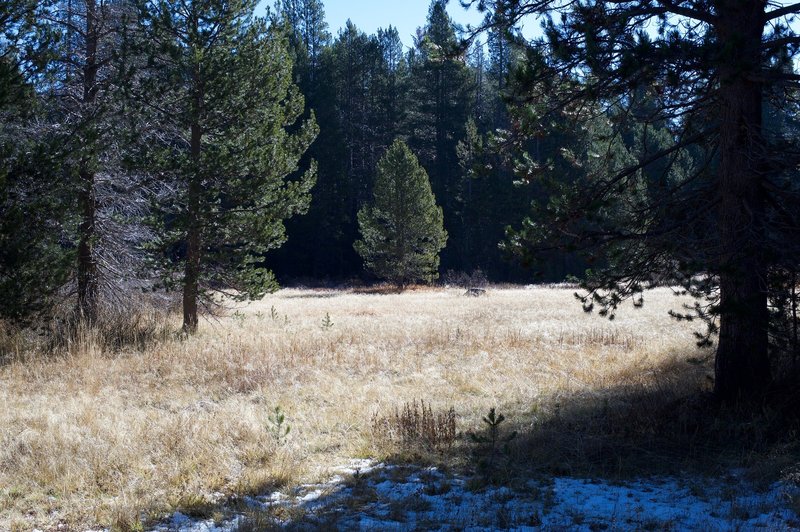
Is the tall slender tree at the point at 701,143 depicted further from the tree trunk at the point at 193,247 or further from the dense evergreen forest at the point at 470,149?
the tree trunk at the point at 193,247

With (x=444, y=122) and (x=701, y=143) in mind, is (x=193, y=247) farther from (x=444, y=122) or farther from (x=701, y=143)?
(x=444, y=122)

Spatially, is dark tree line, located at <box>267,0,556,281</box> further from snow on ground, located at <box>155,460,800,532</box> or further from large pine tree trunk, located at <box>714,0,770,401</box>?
snow on ground, located at <box>155,460,800,532</box>

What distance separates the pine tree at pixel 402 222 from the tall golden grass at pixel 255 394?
17.6m

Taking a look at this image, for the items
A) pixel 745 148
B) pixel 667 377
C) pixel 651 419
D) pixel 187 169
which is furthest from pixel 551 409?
pixel 187 169

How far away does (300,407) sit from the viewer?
7.66 metres

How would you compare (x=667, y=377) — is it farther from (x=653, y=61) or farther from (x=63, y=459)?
(x=63, y=459)

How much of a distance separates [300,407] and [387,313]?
34.4 ft

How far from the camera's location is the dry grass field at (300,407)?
201 inches

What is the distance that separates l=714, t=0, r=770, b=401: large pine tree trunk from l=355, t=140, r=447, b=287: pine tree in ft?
Result: 84.3

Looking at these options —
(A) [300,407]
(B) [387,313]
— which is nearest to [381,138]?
(B) [387,313]

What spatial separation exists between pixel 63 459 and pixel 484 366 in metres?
6.12

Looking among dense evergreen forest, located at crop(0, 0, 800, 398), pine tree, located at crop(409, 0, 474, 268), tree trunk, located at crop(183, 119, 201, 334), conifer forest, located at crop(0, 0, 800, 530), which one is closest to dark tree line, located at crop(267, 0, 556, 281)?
pine tree, located at crop(409, 0, 474, 268)

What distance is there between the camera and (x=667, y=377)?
8.51m

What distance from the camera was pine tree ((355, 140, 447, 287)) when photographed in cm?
3188
